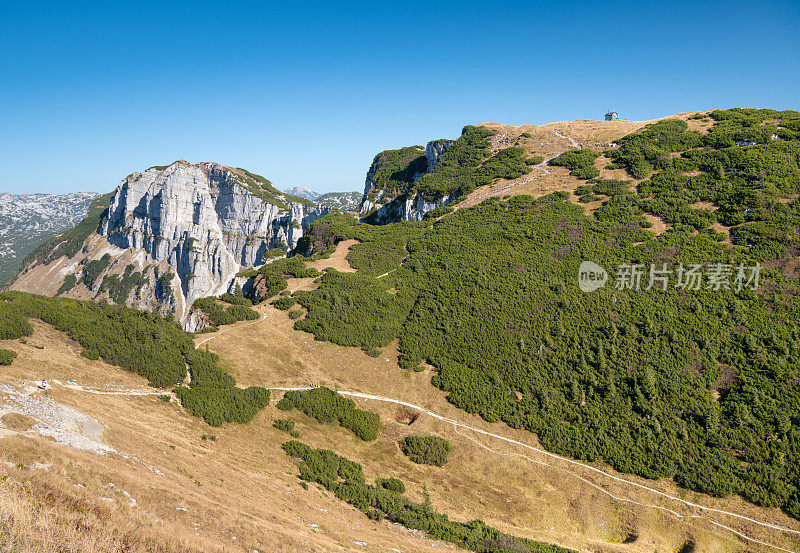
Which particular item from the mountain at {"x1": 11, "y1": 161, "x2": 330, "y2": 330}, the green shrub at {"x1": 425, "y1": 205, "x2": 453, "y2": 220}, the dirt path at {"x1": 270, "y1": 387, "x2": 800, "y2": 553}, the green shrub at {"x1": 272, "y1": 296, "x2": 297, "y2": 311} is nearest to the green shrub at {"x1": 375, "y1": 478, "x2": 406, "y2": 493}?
the dirt path at {"x1": 270, "y1": 387, "x2": 800, "y2": 553}

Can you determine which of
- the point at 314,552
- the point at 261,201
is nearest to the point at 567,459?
the point at 314,552

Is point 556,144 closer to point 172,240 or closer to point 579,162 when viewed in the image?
point 579,162

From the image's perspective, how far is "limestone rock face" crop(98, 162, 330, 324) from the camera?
161750 millimetres

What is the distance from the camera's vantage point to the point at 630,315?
37875 mm

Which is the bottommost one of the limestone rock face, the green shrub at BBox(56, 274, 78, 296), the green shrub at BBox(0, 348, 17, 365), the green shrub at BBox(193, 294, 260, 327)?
the green shrub at BBox(56, 274, 78, 296)

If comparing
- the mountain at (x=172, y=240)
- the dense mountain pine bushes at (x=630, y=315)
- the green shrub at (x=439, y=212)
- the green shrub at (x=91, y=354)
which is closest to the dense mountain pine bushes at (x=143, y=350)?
the green shrub at (x=91, y=354)

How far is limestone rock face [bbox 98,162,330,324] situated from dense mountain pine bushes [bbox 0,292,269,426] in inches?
5185

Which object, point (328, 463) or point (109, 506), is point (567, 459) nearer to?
point (328, 463)

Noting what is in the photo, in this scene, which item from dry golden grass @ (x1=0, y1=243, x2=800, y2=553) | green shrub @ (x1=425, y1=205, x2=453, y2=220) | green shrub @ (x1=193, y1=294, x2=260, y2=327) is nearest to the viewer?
dry golden grass @ (x1=0, y1=243, x2=800, y2=553)

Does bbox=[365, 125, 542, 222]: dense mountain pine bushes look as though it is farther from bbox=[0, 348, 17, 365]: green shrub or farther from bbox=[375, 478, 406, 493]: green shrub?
bbox=[0, 348, 17, 365]: green shrub

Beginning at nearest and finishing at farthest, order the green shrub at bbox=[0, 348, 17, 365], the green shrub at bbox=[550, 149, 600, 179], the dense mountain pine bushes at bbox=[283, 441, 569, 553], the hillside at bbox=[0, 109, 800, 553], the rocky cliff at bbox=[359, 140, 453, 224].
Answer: the dense mountain pine bushes at bbox=[283, 441, 569, 553] → the hillside at bbox=[0, 109, 800, 553] → the green shrub at bbox=[0, 348, 17, 365] → the green shrub at bbox=[550, 149, 600, 179] → the rocky cliff at bbox=[359, 140, 453, 224]

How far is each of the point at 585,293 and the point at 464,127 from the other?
6259cm

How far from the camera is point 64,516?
429 inches

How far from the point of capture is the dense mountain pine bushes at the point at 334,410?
31.2 metres
